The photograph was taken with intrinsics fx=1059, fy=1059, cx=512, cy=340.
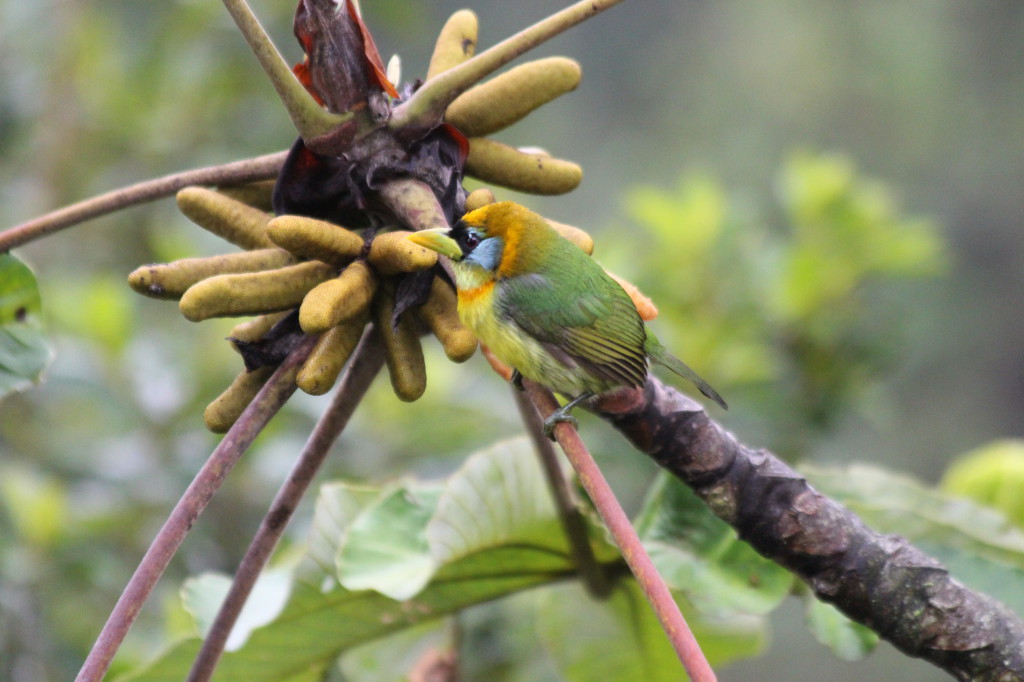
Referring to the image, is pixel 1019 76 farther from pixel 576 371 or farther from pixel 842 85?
pixel 576 371

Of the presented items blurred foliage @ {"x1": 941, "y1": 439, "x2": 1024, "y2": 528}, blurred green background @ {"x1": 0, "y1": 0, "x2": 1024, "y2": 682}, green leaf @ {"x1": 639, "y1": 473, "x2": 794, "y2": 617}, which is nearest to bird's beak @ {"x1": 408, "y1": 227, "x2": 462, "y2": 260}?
green leaf @ {"x1": 639, "y1": 473, "x2": 794, "y2": 617}

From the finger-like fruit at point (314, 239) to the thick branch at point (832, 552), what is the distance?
0.33 metres

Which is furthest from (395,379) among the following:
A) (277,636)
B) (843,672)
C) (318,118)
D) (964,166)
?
(964,166)

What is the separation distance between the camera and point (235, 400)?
1.03 metres

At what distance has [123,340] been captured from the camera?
2.74 metres

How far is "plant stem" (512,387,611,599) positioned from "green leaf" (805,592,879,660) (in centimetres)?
29

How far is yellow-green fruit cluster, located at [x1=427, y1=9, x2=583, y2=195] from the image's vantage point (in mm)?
1149

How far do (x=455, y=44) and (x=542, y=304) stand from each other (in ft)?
1.41

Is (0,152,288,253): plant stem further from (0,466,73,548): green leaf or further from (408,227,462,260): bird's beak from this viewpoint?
(0,466,73,548): green leaf

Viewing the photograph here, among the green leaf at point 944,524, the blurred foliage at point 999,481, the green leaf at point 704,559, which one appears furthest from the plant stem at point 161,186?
the blurred foliage at point 999,481

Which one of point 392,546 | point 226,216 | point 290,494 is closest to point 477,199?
point 226,216

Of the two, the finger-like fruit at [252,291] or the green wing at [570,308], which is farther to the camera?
the green wing at [570,308]

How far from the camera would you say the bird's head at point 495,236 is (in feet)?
4.25

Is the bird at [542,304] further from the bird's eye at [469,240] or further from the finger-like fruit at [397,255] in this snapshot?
the finger-like fruit at [397,255]
